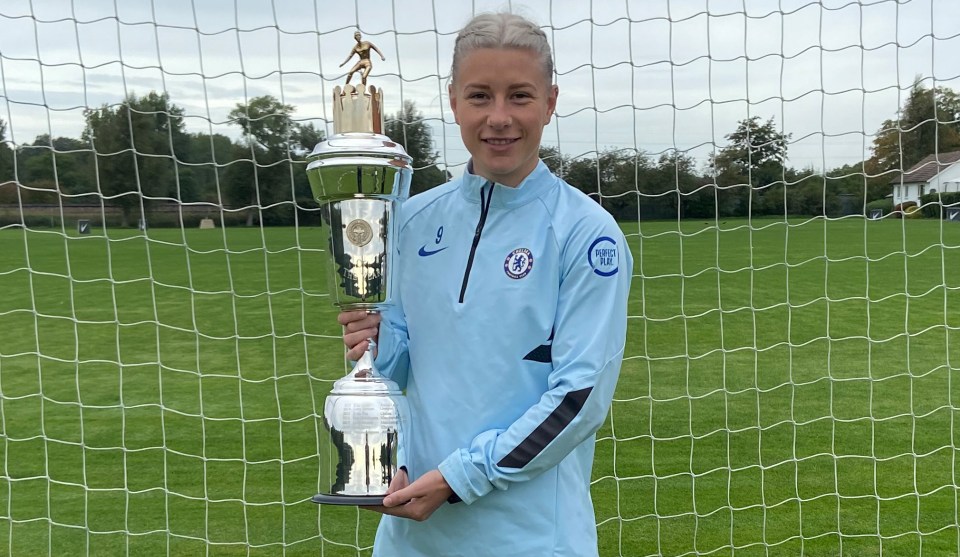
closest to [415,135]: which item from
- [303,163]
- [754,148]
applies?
[303,163]

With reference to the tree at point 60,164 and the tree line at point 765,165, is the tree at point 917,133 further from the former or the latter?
the tree at point 60,164

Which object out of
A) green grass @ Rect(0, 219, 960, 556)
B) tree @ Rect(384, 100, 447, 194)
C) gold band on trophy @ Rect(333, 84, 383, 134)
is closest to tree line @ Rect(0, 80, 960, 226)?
tree @ Rect(384, 100, 447, 194)

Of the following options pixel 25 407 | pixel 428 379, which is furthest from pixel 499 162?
pixel 25 407

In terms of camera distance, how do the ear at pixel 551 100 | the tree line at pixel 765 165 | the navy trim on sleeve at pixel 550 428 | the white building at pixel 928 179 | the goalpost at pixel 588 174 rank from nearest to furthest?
the navy trim on sleeve at pixel 550 428 < the ear at pixel 551 100 < the goalpost at pixel 588 174 < the tree line at pixel 765 165 < the white building at pixel 928 179

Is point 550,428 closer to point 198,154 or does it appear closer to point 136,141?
point 198,154

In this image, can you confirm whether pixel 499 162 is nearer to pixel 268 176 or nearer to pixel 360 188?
pixel 360 188

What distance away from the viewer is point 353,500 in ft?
4.44

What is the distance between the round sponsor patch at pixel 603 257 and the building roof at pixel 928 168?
9.79ft

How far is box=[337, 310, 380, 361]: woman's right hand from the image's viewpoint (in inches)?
57.9

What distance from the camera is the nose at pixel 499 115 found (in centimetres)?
132

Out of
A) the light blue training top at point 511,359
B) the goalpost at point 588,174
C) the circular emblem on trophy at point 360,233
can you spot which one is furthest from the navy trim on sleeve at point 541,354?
the goalpost at point 588,174

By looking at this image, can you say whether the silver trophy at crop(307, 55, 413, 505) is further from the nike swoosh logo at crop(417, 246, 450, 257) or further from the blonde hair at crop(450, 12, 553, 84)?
the blonde hair at crop(450, 12, 553, 84)

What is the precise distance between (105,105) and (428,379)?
2.82 m

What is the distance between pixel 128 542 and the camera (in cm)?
343
